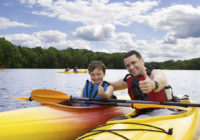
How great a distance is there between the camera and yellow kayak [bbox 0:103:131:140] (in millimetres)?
2998

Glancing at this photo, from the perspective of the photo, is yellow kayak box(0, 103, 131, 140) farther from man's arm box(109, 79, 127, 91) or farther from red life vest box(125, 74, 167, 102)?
red life vest box(125, 74, 167, 102)

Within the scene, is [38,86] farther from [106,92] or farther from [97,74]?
[106,92]

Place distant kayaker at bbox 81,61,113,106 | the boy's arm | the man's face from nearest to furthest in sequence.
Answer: the man's face → the boy's arm → distant kayaker at bbox 81,61,113,106

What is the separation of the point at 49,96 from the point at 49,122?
35.1 inches

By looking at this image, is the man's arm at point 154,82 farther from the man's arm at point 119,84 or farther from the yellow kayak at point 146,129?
the man's arm at point 119,84

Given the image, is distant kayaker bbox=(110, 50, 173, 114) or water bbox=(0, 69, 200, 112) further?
water bbox=(0, 69, 200, 112)

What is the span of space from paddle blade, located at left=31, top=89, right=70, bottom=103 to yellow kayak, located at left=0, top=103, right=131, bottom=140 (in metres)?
0.23

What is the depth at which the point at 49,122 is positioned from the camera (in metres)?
3.18

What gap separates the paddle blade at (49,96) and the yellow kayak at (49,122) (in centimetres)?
23

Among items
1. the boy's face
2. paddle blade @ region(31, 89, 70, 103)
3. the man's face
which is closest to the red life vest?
the man's face

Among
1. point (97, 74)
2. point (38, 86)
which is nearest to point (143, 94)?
point (97, 74)

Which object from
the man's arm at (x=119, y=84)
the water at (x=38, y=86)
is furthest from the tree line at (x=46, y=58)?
the man's arm at (x=119, y=84)

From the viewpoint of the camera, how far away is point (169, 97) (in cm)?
356

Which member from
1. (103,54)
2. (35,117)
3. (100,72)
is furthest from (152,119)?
(103,54)
